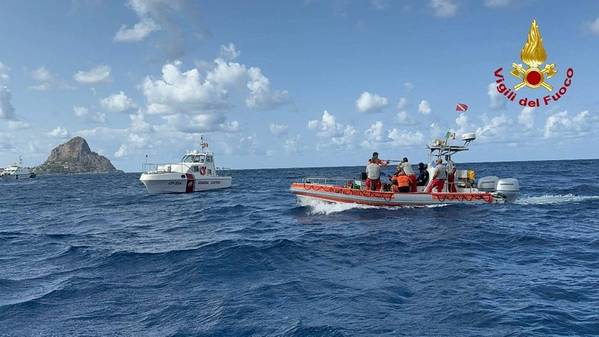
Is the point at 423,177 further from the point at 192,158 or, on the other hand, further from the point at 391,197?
the point at 192,158

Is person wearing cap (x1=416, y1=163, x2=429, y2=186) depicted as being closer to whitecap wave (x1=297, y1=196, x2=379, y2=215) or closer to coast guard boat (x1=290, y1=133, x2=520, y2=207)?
coast guard boat (x1=290, y1=133, x2=520, y2=207)

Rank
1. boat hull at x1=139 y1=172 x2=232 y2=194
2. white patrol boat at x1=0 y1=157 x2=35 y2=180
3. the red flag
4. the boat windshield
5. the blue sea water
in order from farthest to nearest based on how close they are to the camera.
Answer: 1. white patrol boat at x1=0 y1=157 x2=35 y2=180
2. the boat windshield
3. boat hull at x1=139 y1=172 x2=232 y2=194
4. the red flag
5. the blue sea water

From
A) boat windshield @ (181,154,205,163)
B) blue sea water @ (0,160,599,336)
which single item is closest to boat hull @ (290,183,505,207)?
blue sea water @ (0,160,599,336)

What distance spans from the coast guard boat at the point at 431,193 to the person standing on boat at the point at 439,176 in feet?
0.72

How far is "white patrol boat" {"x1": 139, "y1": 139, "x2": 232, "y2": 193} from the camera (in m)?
36.7

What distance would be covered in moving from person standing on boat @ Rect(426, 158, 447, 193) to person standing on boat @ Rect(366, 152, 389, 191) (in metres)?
2.47

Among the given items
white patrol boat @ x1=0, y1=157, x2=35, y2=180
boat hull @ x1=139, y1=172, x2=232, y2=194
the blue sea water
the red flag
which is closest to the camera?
the blue sea water

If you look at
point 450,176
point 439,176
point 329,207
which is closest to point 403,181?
point 439,176

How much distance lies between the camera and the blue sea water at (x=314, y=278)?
6.94 metres

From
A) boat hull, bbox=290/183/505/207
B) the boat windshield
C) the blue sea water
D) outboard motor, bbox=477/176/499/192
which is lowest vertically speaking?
the blue sea water

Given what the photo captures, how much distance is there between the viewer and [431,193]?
2088 cm

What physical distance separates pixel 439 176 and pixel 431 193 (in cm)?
104

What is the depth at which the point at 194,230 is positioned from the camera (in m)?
17.5

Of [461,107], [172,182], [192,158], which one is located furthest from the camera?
[192,158]
